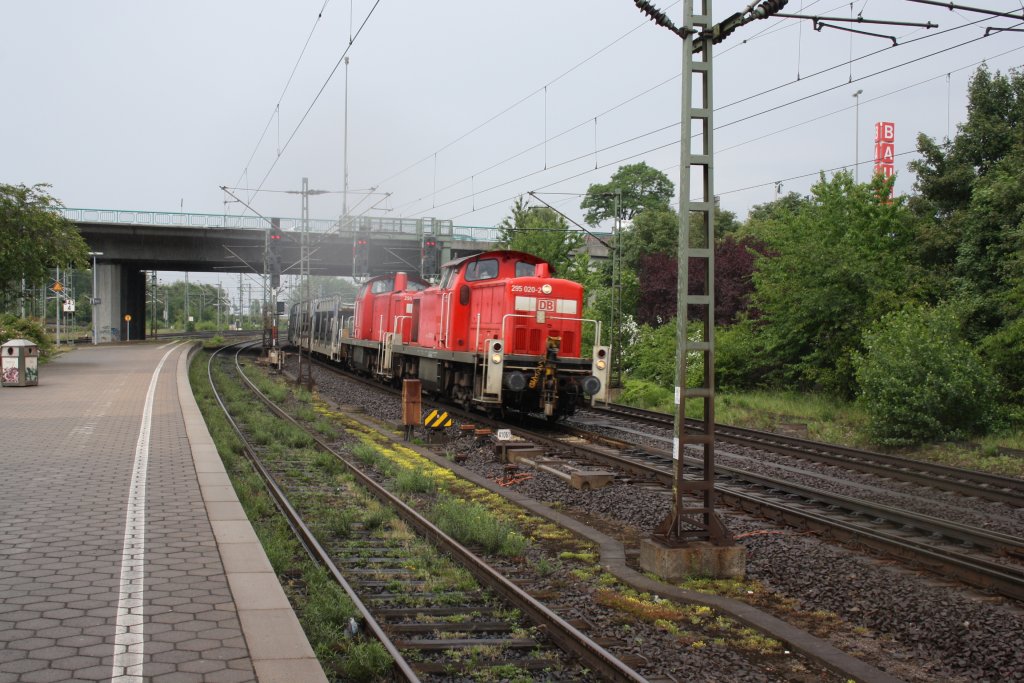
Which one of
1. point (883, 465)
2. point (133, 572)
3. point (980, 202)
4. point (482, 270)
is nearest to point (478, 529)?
point (133, 572)

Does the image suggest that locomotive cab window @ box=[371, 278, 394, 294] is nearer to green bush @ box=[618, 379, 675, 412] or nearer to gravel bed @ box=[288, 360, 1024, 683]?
green bush @ box=[618, 379, 675, 412]

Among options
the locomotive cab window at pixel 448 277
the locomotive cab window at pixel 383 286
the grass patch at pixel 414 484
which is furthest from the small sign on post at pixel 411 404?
the locomotive cab window at pixel 383 286

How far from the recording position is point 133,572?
5980 mm

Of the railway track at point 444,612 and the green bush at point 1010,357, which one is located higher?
the green bush at point 1010,357

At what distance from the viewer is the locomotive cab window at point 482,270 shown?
18.0 m

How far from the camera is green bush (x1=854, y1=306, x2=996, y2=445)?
1472 cm

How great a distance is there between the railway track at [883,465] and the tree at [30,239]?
2088 centimetres

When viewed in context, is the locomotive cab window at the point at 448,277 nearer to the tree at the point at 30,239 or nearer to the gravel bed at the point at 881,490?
the gravel bed at the point at 881,490

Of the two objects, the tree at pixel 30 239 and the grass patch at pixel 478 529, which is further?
the tree at pixel 30 239

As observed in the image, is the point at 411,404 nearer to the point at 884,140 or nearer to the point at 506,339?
the point at 506,339

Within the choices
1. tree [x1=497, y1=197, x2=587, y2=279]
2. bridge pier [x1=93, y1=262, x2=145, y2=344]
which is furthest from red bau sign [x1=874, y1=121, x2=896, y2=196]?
bridge pier [x1=93, y1=262, x2=145, y2=344]

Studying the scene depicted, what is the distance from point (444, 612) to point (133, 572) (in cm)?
227

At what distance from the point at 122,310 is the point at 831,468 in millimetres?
53951

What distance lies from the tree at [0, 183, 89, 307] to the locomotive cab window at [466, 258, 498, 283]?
17.9 m
